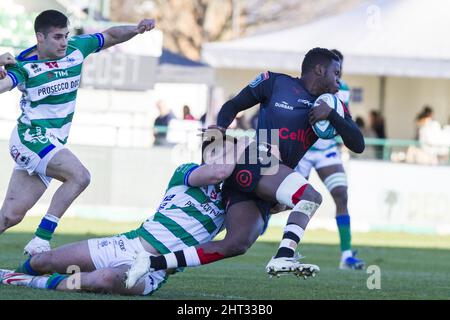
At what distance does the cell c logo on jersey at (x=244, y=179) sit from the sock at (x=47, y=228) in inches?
76.0

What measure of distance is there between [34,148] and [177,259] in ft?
7.31

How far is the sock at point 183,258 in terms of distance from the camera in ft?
29.2

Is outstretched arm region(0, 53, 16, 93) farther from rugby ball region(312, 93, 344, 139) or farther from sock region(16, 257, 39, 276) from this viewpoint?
rugby ball region(312, 93, 344, 139)

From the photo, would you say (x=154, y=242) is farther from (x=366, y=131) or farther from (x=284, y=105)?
(x=366, y=131)

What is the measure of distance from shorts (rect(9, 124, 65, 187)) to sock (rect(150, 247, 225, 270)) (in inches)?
80.6

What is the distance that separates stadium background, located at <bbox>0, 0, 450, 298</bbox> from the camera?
2183cm

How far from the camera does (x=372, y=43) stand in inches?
1059

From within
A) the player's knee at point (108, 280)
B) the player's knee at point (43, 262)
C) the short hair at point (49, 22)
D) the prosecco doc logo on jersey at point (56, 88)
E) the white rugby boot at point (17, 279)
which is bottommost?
the white rugby boot at point (17, 279)

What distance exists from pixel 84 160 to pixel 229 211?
12.8 m

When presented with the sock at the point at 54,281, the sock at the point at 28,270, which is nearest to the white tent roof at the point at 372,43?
the sock at the point at 28,270

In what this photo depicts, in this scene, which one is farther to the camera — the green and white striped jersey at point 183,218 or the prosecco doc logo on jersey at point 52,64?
the prosecco doc logo on jersey at point 52,64

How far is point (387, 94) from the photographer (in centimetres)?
3175

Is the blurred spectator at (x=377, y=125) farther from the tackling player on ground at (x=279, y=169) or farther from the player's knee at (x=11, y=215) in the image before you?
the player's knee at (x=11, y=215)

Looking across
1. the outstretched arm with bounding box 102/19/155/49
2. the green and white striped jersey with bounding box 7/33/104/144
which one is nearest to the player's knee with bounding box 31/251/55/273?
the green and white striped jersey with bounding box 7/33/104/144
